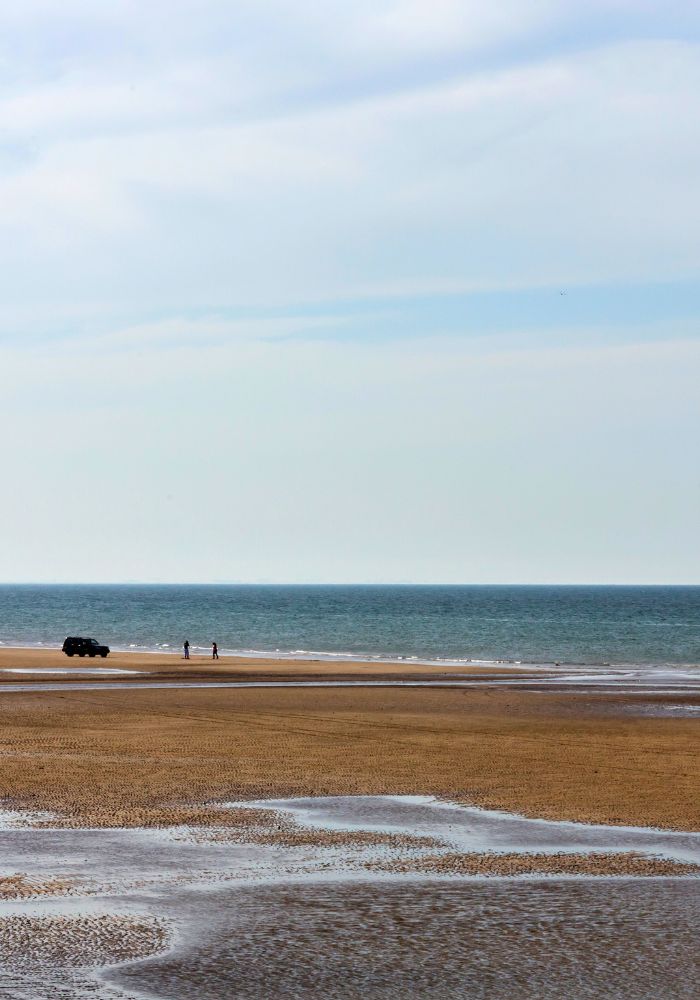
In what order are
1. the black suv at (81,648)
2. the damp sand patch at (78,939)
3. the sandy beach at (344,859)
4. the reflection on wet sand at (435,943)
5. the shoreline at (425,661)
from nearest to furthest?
1. the reflection on wet sand at (435,943)
2. the sandy beach at (344,859)
3. the damp sand patch at (78,939)
4. the shoreline at (425,661)
5. the black suv at (81,648)

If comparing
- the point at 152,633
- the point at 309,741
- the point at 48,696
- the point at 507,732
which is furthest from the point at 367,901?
the point at 152,633

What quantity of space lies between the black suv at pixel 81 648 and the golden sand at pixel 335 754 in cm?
3509

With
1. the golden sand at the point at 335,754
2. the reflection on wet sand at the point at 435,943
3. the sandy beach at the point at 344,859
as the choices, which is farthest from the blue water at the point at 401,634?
the reflection on wet sand at the point at 435,943

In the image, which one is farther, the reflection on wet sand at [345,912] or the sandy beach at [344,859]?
the sandy beach at [344,859]

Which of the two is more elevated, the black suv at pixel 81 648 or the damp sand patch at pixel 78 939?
the black suv at pixel 81 648

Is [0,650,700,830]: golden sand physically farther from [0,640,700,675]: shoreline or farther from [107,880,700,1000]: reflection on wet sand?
[0,640,700,675]: shoreline

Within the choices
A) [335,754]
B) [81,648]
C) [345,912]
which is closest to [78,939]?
[345,912]

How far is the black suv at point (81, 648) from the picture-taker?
3140 inches

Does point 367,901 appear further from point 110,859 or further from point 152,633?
point 152,633

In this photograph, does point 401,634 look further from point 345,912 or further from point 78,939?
point 78,939

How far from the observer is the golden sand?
20.3 metres

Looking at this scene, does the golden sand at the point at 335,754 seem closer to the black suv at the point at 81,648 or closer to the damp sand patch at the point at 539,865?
the damp sand patch at the point at 539,865

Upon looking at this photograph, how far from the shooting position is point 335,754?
87.5ft

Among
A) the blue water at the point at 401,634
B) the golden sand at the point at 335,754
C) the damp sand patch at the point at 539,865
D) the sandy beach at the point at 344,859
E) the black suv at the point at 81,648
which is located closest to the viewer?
the sandy beach at the point at 344,859
